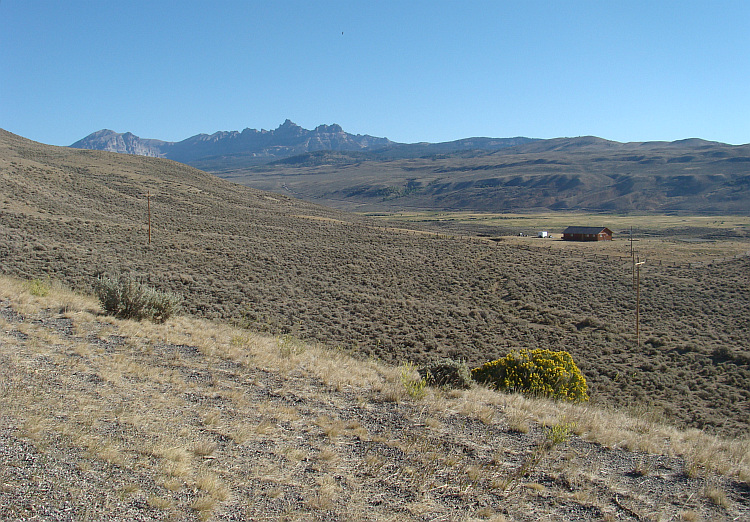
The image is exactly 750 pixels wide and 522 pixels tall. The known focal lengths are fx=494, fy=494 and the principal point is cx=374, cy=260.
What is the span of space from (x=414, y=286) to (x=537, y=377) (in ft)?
69.4

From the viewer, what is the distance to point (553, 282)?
34375 millimetres

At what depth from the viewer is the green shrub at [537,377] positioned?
1020cm

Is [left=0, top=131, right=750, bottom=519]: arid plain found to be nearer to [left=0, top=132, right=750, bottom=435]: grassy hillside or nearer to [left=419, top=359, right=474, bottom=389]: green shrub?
[left=0, top=132, right=750, bottom=435]: grassy hillside

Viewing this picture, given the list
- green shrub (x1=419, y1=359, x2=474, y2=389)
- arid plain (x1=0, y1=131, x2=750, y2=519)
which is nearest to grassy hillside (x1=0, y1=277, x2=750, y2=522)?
arid plain (x1=0, y1=131, x2=750, y2=519)

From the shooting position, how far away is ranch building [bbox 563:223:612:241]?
6178cm

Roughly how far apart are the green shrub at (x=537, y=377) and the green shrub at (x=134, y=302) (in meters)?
7.97

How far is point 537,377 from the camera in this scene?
1034 centimetres

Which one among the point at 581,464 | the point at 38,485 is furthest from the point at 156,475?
the point at 581,464

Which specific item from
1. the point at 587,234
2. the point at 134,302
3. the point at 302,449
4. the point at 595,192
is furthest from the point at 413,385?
the point at 595,192

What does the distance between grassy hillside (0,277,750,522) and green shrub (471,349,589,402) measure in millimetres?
1257

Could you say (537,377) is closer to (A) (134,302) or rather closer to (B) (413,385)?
(B) (413,385)

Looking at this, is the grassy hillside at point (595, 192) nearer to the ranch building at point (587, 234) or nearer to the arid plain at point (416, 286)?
the ranch building at point (587, 234)

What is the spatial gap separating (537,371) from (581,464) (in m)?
4.54

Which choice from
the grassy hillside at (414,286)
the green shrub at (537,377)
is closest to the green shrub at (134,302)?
the grassy hillside at (414,286)
